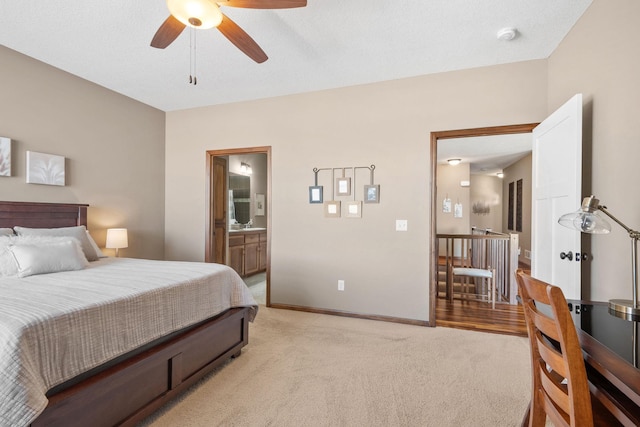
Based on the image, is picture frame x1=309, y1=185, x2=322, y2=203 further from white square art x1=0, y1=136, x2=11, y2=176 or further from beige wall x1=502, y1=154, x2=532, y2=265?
beige wall x1=502, y1=154, x2=532, y2=265

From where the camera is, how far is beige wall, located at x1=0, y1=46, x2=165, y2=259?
9.89 ft

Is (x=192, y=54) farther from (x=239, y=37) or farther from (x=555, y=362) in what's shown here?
(x=555, y=362)

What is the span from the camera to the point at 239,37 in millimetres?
2148

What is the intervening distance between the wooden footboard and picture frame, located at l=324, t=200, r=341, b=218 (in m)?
1.67

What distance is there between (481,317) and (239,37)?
3.79 meters

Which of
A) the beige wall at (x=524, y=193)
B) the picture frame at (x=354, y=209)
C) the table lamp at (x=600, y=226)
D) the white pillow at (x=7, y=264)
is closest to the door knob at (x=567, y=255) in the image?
the table lamp at (x=600, y=226)

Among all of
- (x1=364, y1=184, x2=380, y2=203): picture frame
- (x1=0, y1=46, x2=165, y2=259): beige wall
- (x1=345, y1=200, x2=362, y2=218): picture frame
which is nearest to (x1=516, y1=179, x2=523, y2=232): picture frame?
(x1=364, y1=184, x2=380, y2=203): picture frame

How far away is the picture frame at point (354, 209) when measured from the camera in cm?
366

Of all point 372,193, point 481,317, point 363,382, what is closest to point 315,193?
point 372,193

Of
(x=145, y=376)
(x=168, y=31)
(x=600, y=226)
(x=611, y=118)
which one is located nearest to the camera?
(x=600, y=226)

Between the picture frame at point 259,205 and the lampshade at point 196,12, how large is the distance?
5.00m

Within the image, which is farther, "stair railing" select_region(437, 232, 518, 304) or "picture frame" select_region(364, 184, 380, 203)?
"stair railing" select_region(437, 232, 518, 304)

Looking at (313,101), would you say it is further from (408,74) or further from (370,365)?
(370,365)

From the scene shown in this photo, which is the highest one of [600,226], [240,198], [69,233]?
[240,198]
